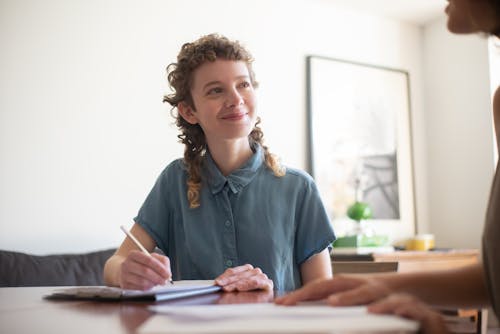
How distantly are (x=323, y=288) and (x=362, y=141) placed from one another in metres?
3.21

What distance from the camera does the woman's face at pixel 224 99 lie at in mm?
1424

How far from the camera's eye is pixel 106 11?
9.56 ft

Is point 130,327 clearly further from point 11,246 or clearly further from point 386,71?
point 386,71

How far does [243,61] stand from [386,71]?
2.69 meters

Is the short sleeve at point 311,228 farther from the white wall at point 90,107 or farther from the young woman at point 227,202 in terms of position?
the white wall at point 90,107

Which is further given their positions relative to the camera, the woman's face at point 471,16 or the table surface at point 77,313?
the woman's face at point 471,16

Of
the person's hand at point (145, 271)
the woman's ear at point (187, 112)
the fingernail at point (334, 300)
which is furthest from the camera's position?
the woman's ear at point (187, 112)

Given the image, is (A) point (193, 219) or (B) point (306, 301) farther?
(A) point (193, 219)

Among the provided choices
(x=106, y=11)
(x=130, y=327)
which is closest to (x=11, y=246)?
(x=106, y=11)

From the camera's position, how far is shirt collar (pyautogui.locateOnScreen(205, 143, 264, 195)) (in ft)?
4.56

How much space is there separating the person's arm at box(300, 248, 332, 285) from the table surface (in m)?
0.47

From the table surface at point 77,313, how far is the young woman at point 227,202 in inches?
15.7

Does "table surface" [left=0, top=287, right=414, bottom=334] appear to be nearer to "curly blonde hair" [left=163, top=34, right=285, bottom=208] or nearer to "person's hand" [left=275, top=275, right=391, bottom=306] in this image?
"person's hand" [left=275, top=275, right=391, bottom=306]

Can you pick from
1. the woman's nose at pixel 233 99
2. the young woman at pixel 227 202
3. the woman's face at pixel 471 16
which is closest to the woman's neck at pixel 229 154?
the young woman at pixel 227 202
